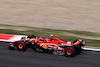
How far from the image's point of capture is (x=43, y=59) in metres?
8.78

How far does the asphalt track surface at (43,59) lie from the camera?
825cm

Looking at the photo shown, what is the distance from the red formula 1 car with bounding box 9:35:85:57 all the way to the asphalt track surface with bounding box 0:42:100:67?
23 cm

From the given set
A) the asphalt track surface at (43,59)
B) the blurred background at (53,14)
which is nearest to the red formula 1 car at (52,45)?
the asphalt track surface at (43,59)

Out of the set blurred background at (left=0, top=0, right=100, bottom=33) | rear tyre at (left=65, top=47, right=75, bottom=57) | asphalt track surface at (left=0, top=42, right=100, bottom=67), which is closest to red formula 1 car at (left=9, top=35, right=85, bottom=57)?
rear tyre at (left=65, top=47, right=75, bottom=57)

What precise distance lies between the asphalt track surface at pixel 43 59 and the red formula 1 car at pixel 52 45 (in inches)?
9.1

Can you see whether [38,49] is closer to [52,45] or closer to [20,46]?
[52,45]

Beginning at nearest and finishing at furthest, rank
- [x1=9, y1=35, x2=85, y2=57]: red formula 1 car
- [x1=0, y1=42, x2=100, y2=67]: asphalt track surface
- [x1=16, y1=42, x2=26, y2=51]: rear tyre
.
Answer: [x1=0, y1=42, x2=100, y2=67]: asphalt track surface, [x1=9, y1=35, x2=85, y2=57]: red formula 1 car, [x1=16, y1=42, x2=26, y2=51]: rear tyre

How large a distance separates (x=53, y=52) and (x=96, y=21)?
359 inches

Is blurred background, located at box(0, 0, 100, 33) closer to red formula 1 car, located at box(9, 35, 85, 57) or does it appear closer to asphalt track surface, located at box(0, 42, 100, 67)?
red formula 1 car, located at box(9, 35, 85, 57)

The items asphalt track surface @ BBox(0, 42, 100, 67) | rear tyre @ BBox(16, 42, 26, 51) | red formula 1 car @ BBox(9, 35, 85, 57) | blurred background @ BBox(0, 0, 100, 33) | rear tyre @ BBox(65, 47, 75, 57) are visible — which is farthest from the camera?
blurred background @ BBox(0, 0, 100, 33)

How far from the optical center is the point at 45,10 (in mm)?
19391

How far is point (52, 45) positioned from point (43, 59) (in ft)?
2.99

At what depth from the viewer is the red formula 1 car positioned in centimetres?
904

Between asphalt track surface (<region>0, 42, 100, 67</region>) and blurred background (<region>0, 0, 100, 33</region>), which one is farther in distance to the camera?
blurred background (<region>0, 0, 100, 33</region>)
